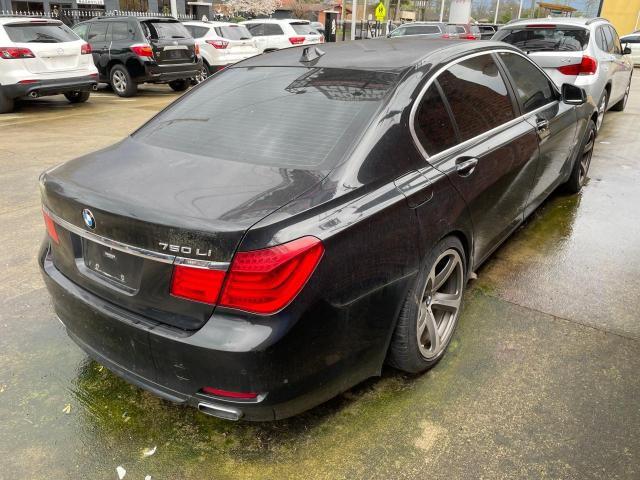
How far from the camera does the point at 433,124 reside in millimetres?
2625

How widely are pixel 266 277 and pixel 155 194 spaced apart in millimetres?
582

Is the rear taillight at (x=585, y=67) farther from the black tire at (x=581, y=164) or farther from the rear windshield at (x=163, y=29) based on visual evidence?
the rear windshield at (x=163, y=29)

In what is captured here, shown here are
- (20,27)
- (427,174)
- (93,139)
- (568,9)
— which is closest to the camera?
(427,174)

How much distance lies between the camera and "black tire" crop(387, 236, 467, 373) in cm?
239

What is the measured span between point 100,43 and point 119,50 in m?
0.71

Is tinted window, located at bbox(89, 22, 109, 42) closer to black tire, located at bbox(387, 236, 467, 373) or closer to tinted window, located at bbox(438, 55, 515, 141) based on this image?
tinted window, located at bbox(438, 55, 515, 141)

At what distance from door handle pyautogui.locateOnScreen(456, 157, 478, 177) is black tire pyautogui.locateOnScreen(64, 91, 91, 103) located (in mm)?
10451

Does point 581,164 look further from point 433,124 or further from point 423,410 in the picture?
point 423,410

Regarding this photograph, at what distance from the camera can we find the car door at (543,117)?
3725 millimetres

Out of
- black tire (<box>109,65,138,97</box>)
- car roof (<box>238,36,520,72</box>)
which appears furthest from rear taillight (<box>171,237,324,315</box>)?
black tire (<box>109,65,138,97</box>)

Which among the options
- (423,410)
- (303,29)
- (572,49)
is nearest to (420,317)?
(423,410)

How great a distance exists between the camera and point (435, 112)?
2.65 metres

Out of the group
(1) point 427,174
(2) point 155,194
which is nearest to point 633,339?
(1) point 427,174

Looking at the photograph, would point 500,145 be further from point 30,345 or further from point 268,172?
point 30,345
